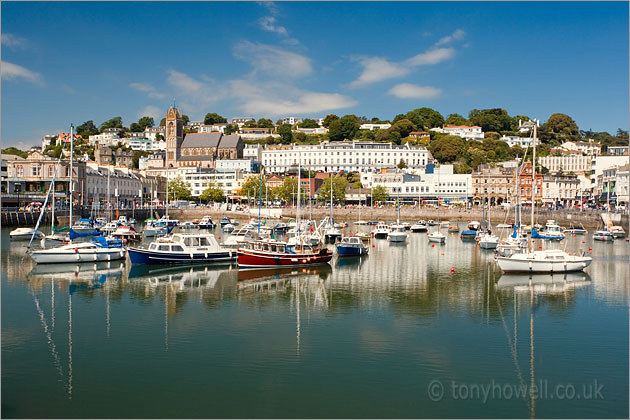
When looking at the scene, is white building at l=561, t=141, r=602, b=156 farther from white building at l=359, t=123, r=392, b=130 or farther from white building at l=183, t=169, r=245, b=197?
white building at l=183, t=169, r=245, b=197

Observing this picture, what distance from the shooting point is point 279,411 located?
41.0ft

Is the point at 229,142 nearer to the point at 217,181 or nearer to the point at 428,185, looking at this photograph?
the point at 217,181

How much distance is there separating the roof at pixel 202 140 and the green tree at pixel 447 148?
2203 inches

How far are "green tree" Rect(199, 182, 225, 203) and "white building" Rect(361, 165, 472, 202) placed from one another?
98.2 ft

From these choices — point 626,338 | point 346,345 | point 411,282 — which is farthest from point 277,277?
point 626,338

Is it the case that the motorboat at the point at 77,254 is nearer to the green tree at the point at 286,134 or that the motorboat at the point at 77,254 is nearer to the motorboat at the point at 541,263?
the motorboat at the point at 541,263

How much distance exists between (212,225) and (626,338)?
2158 inches

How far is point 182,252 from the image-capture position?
31422 mm

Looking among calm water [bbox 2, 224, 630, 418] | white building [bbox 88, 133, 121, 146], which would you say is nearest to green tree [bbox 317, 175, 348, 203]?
calm water [bbox 2, 224, 630, 418]

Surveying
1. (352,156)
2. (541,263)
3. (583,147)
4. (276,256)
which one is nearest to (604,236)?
(541,263)

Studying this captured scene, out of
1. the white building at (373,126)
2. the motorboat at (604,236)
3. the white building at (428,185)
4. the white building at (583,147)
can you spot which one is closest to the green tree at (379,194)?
the white building at (428,185)

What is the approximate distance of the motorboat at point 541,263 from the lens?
28.5 metres

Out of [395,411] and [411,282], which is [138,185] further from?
[395,411]

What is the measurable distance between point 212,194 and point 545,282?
3353 inches
